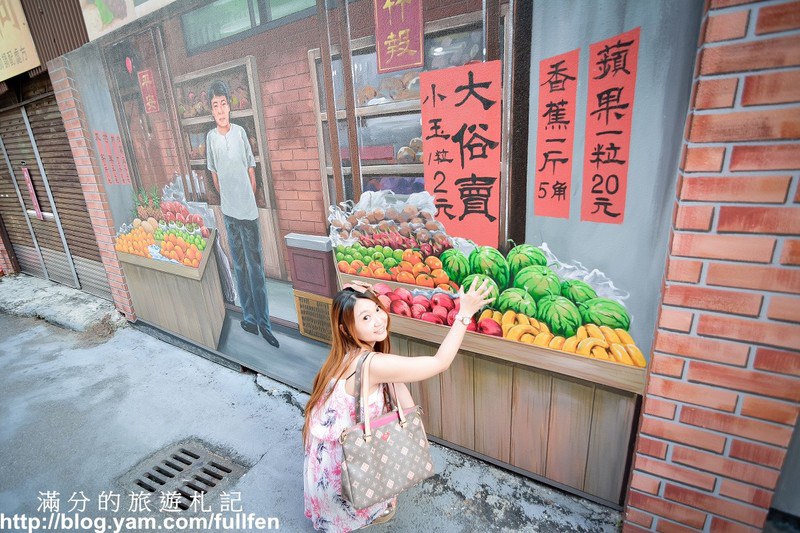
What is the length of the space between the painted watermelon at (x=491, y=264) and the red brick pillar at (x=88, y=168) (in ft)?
16.1

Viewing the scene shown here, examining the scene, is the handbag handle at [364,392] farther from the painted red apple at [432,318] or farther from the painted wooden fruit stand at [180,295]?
the painted wooden fruit stand at [180,295]

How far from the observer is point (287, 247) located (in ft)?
11.5

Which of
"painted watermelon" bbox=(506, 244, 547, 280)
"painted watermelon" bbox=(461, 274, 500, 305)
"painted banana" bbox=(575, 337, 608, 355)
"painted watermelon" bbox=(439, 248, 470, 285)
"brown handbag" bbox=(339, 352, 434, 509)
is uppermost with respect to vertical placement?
"painted watermelon" bbox=(506, 244, 547, 280)

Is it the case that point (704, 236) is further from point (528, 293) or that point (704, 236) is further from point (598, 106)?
point (528, 293)

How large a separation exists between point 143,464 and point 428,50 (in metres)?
3.61

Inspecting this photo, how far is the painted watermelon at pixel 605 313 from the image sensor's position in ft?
7.07

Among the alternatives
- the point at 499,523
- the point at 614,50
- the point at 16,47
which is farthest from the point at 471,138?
the point at 16,47

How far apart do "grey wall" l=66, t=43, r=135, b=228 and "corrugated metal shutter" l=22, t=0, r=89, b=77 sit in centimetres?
11

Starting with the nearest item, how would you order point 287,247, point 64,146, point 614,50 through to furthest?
point 614,50 < point 287,247 < point 64,146

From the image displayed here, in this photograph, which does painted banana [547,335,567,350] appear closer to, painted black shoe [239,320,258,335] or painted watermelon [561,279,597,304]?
painted watermelon [561,279,597,304]

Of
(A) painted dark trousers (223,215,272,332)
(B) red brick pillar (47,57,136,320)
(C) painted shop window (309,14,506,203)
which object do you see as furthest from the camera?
(B) red brick pillar (47,57,136,320)

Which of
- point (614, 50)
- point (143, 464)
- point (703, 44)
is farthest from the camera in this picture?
point (143, 464)

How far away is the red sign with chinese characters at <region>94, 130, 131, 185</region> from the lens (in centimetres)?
463

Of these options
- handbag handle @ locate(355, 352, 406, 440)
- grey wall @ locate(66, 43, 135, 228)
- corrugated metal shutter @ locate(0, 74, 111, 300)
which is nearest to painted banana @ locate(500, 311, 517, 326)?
handbag handle @ locate(355, 352, 406, 440)
